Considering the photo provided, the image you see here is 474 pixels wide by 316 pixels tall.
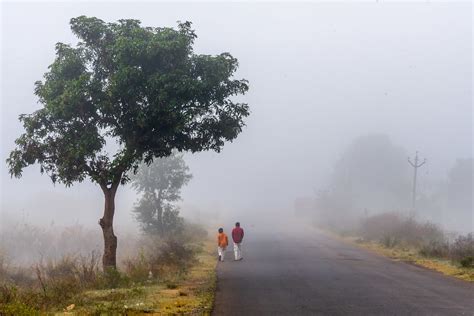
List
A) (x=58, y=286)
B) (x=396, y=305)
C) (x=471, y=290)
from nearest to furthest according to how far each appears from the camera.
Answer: (x=396, y=305)
(x=58, y=286)
(x=471, y=290)

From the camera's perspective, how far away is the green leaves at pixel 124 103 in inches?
642

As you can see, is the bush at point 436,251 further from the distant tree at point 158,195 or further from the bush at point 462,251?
the distant tree at point 158,195

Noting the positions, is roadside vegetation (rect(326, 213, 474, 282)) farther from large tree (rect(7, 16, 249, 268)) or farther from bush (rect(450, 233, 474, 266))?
large tree (rect(7, 16, 249, 268))

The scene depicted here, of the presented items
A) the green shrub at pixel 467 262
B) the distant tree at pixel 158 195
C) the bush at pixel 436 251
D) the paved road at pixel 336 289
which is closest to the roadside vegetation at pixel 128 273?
the distant tree at pixel 158 195

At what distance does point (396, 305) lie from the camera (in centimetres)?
1273

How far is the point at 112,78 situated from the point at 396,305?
1000cm

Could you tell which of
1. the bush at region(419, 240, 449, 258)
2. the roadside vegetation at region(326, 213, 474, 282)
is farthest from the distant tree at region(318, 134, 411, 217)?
the bush at region(419, 240, 449, 258)

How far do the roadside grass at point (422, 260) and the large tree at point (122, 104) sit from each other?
950 centimetres

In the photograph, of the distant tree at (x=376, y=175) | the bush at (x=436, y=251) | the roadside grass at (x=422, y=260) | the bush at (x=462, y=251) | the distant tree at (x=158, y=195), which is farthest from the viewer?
the distant tree at (x=376, y=175)

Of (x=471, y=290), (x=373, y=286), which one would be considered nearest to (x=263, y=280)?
(x=373, y=286)

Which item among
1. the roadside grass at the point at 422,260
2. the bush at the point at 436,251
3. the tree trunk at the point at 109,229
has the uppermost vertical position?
the tree trunk at the point at 109,229

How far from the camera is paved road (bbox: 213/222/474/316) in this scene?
12.4m

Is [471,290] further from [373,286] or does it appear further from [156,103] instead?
[156,103]

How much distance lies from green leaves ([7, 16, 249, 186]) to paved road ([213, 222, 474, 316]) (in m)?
4.92
